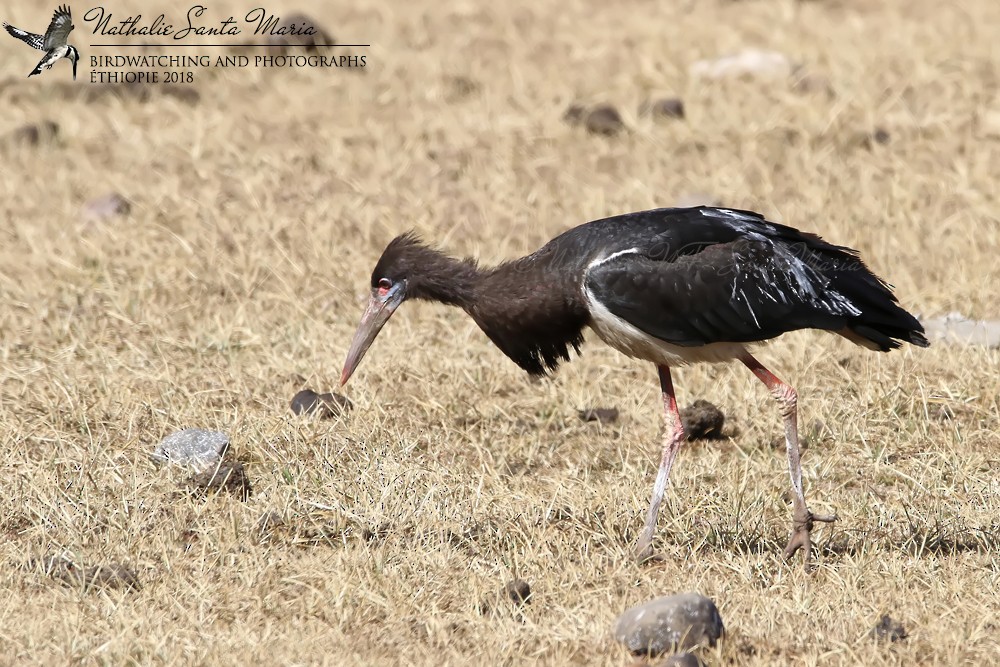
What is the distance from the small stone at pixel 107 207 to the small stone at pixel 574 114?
10.5 ft

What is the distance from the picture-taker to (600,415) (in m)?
6.69

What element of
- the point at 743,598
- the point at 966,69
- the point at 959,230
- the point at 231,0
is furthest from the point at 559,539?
the point at 231,0

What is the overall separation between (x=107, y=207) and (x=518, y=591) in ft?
16.9

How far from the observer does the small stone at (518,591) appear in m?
4.79

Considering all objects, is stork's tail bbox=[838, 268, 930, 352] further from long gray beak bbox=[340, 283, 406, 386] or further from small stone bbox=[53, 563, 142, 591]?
small stone bbox=[53, 563, 142, 591]

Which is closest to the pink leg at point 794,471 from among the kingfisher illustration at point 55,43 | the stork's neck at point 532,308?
the stork's neck at point 532,308

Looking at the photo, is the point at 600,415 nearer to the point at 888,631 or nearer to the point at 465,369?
the point at 465,369

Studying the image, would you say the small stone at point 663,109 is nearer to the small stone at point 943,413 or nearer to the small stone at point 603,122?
the small stone at point 603,122

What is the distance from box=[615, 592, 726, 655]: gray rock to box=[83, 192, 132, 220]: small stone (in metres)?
5.56

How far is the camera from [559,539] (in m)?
5.33

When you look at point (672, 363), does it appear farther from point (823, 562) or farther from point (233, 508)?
point (233, 508)

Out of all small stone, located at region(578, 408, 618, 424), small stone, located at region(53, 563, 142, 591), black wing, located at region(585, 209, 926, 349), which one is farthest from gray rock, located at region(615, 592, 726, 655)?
small stone, located at region(578, 408, 618, 424)

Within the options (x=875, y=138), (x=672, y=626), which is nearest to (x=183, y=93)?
(x=875, y=138)

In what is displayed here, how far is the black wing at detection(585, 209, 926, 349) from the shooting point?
214 inches
